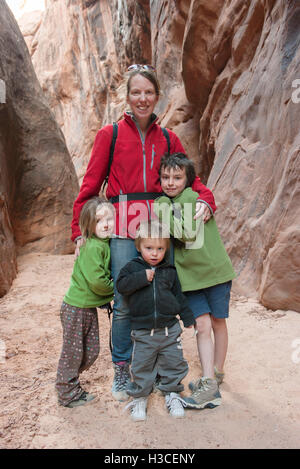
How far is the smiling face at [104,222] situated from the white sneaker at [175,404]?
1.09 metres

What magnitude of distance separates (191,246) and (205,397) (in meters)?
0.94

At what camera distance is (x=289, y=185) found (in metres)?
3.62

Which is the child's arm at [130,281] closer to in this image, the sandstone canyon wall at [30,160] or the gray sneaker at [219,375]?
the gray sneaker at [219,375]

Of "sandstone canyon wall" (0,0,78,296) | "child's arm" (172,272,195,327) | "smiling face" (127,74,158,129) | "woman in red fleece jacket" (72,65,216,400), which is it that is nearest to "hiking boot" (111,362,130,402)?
"woman in red fleece jacket" (72,65,216,400)

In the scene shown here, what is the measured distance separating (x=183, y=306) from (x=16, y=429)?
46.7 inches

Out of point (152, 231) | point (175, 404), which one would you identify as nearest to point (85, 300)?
point (152, 231)

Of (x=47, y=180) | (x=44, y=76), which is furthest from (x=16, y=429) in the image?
(x=44, y=76)

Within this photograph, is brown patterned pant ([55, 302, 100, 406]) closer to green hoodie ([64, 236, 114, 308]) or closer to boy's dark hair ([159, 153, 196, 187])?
green hoodie ([64, 236, 114, 308])

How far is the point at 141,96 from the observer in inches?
94.3

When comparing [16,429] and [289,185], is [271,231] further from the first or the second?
[16,429]

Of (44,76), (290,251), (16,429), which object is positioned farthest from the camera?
(44,76)

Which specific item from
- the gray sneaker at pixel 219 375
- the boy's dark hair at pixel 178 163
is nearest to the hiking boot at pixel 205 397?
the gray sneaker at pixel 219 375

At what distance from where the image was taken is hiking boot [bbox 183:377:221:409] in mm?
2219
